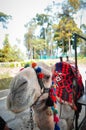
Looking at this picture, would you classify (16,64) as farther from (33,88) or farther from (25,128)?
(33,88)

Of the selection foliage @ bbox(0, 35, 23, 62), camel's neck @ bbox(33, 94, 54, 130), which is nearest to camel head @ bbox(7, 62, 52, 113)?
camel's neck @ bbox(33, 94, 54, 130)

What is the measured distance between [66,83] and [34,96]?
Result: 0.38 m

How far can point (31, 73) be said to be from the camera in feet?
2.56

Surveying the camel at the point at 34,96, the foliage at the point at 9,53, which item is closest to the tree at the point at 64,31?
the foliage at the point at 9,53

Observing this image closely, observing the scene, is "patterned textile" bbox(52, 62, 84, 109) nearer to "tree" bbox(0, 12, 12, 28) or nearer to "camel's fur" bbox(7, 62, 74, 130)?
"camel's fur" bbox(7, 62, 74, 130)

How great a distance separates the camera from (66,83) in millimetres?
1118

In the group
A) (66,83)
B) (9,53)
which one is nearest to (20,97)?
(66,83)

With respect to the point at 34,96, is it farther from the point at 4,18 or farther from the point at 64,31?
the point at 64,31

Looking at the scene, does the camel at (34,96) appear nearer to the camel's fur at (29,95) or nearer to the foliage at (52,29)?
the camel's fur at (29,95)

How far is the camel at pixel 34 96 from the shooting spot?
705 millimetres

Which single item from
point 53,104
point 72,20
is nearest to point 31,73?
point 53,104

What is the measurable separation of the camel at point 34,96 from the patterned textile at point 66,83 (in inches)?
1.6

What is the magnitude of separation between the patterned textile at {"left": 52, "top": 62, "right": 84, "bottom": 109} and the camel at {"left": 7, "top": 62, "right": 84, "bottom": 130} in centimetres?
4

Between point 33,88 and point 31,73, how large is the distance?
6 centimetres
